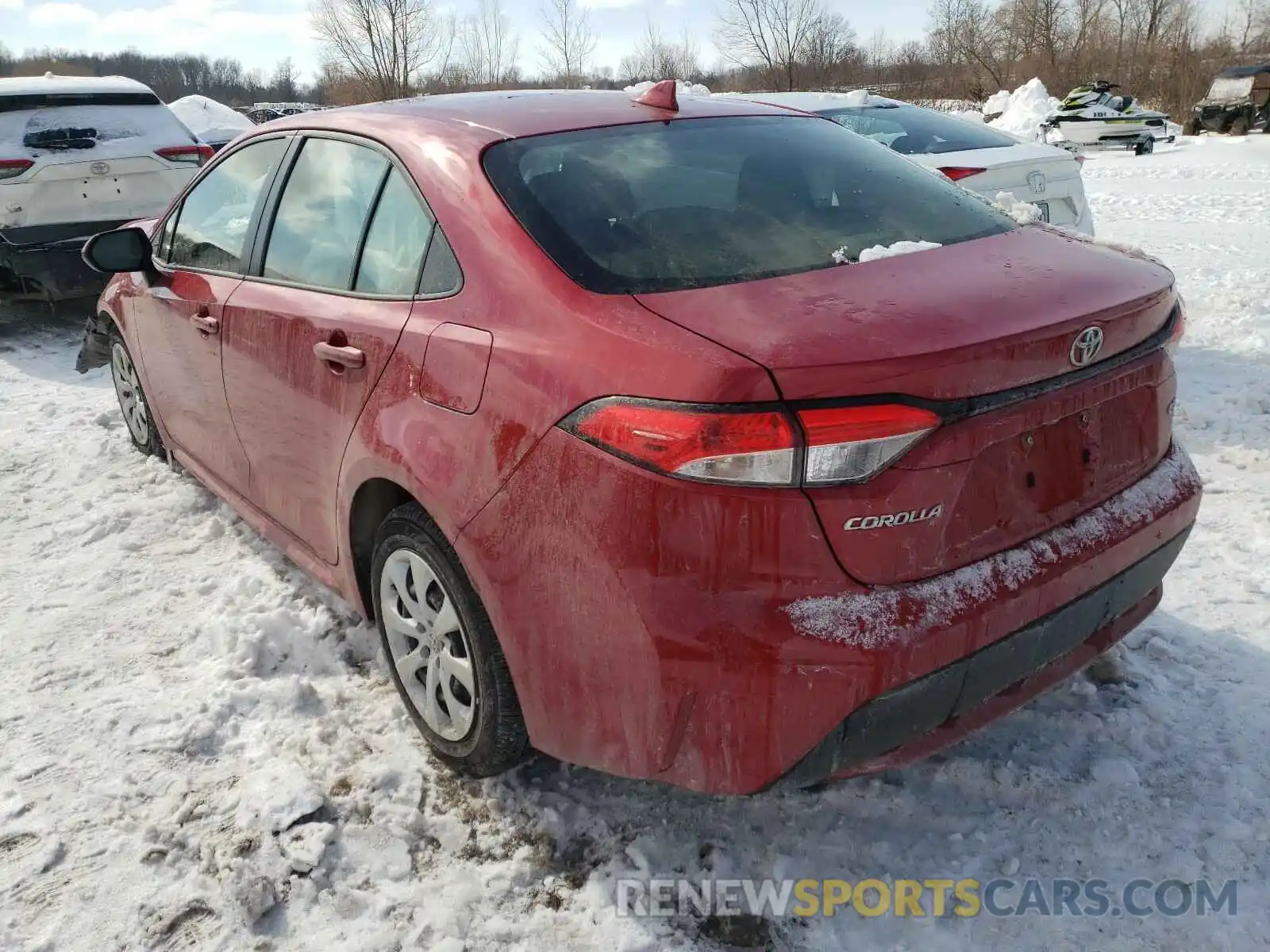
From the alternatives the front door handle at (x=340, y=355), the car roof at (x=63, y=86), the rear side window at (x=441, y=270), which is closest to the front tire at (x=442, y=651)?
the front door handle at (x=340, y=355)

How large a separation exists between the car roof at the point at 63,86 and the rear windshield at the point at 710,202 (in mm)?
6327

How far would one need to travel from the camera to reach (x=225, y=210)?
3.39 m

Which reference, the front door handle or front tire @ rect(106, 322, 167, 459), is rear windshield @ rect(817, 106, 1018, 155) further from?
the front door handle

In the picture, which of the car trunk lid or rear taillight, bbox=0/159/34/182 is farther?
Result: rear taillight, bbox=0/159/34/182

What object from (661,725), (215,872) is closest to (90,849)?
(215,872)

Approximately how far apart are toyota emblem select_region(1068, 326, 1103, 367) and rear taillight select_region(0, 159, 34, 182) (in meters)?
7.29

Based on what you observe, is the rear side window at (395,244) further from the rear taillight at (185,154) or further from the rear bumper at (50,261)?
the rear taillight at (185,154)

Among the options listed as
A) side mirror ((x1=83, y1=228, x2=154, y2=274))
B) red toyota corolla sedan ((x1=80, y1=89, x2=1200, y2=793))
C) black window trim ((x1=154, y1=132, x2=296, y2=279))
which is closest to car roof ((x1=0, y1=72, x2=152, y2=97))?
black window trim ((x1=154, y1=132, x2=296, y2=279))

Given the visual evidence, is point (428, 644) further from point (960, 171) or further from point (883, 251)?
point (960, 171)

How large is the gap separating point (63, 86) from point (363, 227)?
20.2 feet

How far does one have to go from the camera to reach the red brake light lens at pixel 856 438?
65.7 inches

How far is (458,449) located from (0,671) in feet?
6.54

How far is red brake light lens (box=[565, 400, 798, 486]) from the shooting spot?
5.47 feet

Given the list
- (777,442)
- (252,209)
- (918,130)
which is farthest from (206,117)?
(777,442)
